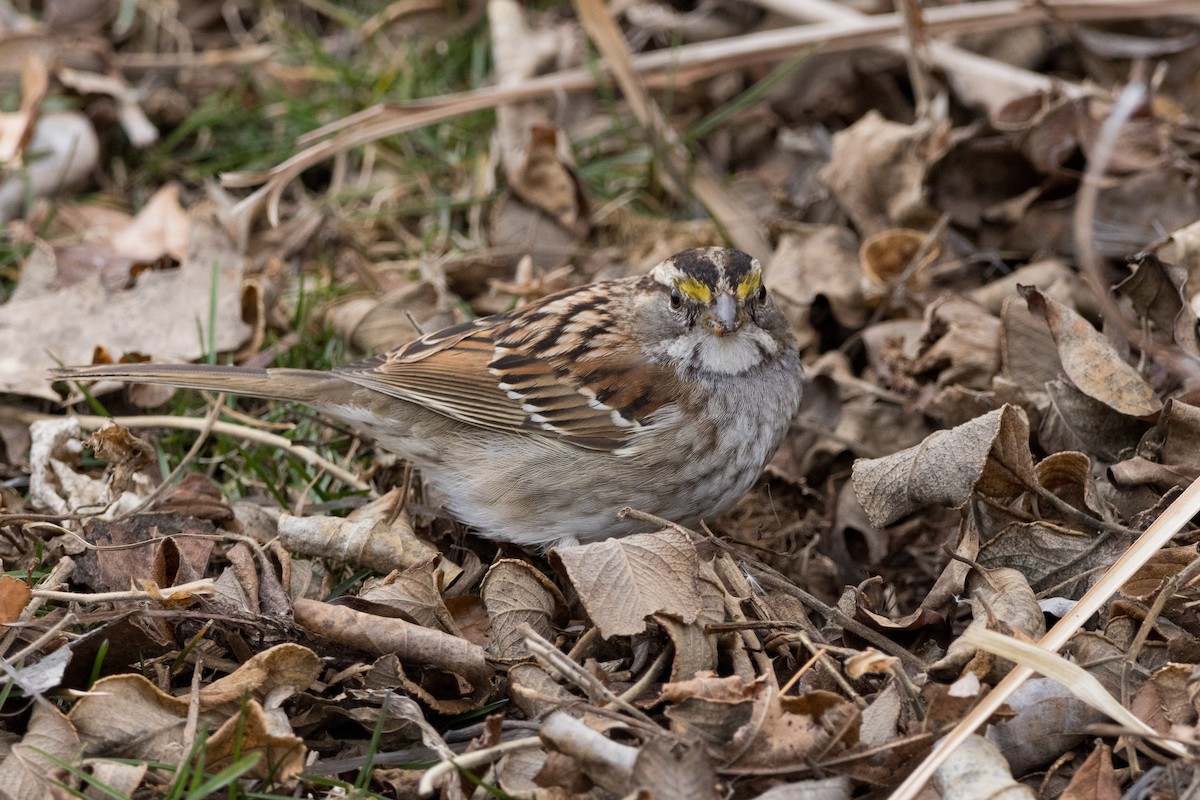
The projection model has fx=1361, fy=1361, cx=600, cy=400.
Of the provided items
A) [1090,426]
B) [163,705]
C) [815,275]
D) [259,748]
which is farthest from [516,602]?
[815,275]

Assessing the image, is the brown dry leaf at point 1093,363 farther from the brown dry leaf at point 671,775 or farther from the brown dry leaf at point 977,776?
the brown dry leaf at point 671,775

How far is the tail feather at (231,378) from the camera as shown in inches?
154

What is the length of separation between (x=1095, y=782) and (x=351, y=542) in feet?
6.22

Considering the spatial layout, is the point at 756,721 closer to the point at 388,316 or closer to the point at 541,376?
the point at 541,376

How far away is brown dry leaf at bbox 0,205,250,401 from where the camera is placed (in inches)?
175

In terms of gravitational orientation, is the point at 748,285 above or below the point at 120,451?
above

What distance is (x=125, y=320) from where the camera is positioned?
461 centimetres

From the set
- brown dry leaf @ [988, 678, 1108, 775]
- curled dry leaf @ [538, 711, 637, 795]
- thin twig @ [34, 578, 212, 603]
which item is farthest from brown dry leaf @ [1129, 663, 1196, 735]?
thin twig @ [34, 578, 212, 603]

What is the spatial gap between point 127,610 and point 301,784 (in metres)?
0.61

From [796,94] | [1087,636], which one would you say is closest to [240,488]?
[1087,636]

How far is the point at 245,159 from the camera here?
18.6 feet

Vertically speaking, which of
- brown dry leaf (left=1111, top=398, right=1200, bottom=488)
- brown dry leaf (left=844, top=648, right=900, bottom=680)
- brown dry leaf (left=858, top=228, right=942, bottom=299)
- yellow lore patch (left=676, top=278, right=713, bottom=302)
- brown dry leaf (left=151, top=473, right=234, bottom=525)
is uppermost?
yellow lore patch (left=676, top=278, right=713, bottom=302)

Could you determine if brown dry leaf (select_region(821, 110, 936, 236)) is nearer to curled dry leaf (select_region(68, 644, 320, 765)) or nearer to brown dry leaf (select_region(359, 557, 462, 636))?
brown dry leaf (select_region(359, 557, 462, 636))

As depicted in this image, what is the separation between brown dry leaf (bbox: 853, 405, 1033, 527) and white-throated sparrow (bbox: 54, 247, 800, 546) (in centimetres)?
43
